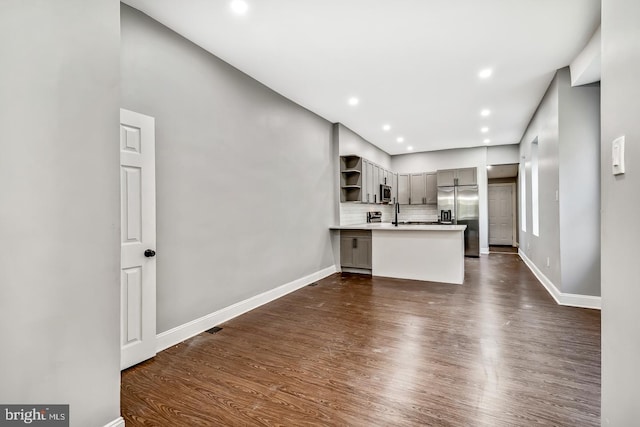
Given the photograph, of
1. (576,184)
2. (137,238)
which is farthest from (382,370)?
(576,184)

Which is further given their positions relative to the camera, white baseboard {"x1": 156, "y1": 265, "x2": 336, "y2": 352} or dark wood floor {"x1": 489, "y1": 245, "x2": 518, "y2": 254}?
dark wood floor {"x1": 489, "y1": 245, "x2": 518, "y2": 254}

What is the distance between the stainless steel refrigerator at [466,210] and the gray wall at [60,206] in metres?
7.64

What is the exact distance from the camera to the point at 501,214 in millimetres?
9922

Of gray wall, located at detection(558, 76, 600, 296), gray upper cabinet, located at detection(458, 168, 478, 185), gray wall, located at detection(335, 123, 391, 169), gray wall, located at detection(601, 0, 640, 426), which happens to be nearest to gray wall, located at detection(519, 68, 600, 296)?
gray wall, located at detection(558, 76, 600, 296)

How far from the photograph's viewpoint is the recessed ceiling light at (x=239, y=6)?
8.01 ft

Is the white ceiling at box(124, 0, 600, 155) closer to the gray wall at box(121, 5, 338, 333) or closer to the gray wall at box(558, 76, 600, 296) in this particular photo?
the gray wall at box(121, 5, 338, 333)

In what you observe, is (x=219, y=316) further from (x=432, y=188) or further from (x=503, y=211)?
(x=503, y=211)

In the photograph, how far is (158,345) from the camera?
2.61m

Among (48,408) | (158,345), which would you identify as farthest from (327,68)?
(48,408)

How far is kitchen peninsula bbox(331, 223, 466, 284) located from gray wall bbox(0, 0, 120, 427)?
444cm

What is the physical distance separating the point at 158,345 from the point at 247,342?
0.79 meters

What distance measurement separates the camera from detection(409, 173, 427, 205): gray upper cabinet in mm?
8562

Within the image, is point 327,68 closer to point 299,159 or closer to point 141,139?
point 299,159

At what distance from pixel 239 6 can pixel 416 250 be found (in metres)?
4.36
